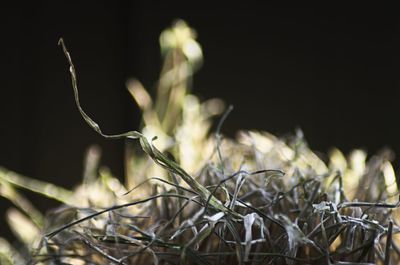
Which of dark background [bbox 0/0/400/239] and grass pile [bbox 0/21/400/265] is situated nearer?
grass pile [bbox 0/21/400/265]

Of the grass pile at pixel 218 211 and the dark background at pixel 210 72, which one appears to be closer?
the grass pile at pixel 218 211

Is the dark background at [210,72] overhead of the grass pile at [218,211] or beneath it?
overhead

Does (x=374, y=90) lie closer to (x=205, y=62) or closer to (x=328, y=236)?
(x=205, y=62)

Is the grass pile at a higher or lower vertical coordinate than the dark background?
lower

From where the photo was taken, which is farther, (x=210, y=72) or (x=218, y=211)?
(x=210, y=72)
